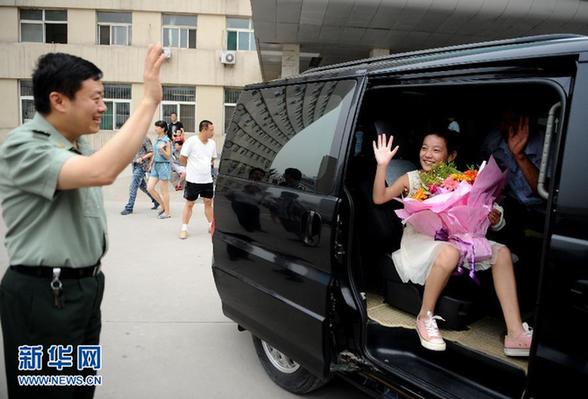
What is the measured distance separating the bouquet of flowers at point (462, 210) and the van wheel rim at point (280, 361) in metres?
1.21

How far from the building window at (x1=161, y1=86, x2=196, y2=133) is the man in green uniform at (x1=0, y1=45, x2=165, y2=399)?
20773 mm

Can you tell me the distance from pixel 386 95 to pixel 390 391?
1.89 m

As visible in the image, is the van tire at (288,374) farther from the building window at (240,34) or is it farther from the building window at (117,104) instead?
the building window at (117,104)

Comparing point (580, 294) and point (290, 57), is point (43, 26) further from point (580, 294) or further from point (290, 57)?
point (580, 294)

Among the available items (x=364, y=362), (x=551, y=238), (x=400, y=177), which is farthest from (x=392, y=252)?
(x=551, y=238)

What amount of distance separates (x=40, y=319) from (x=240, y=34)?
70.7ft

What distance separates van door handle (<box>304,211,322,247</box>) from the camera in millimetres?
2473

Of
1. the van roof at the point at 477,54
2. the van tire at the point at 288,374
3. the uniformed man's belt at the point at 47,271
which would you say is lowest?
the van tire at the point at 288,374

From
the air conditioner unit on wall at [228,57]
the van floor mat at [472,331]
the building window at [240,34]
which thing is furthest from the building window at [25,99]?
the van floor mat at [472,331]

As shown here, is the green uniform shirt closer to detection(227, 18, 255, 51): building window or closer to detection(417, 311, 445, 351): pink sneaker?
detection(417, 311, 445, 351): pink sneaker

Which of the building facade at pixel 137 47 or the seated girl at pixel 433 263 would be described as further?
the building facade at pixel 137 47

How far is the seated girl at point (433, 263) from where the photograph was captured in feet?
7.96

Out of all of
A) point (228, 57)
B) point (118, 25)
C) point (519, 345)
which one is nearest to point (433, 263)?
point (519, 345)

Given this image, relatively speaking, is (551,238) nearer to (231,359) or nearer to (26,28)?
(231,359)
